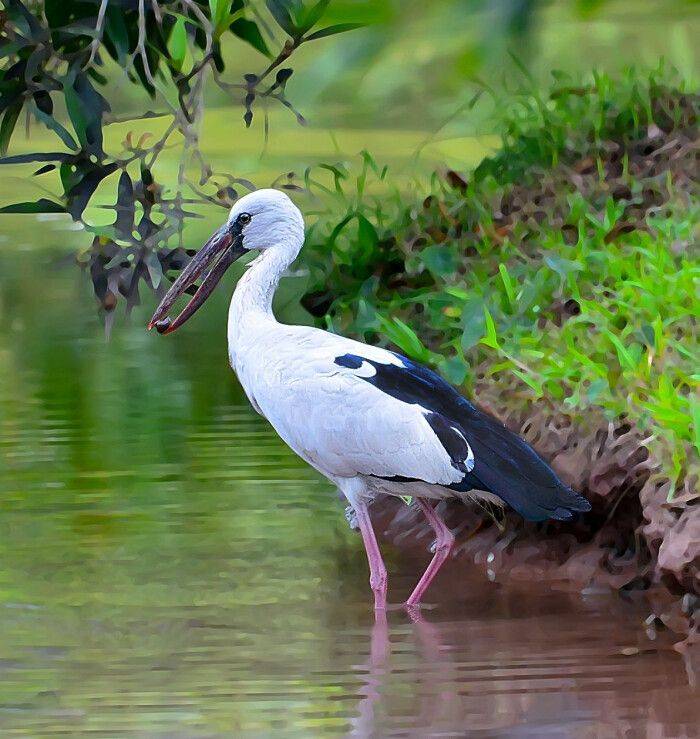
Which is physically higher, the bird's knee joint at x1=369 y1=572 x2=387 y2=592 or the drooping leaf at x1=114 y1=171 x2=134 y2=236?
the drooping leaf at x1=114 y1=171 x2=134 y2=236

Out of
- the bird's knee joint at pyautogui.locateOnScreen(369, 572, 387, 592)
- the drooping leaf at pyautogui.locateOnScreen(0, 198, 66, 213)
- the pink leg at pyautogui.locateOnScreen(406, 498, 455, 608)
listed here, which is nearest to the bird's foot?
the pink leg at pyautogui.locateOnScreen(406, 498, 455, 608)

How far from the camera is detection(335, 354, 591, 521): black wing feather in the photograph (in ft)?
16.4

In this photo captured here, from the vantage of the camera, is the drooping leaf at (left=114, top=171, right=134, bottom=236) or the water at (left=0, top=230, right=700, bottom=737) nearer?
the water at (left=0, top=230, right=700, bottom=737)

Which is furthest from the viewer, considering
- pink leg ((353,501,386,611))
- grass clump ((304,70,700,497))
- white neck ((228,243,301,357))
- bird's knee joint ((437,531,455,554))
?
white neck ((228,243,301,357))

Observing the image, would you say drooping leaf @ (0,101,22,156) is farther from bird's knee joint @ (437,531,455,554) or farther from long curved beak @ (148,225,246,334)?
bird's knee joint @ (437,531,455,554)

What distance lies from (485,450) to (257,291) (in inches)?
52.7

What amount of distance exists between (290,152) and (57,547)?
1763cm

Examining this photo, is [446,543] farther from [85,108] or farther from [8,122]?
[8,122]

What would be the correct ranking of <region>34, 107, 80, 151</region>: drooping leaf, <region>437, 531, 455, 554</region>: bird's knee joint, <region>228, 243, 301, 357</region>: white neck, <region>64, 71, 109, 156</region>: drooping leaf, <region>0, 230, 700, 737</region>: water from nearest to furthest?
<region>0, 230, 700, 737</region>: water
<region>437, 531, 455, 554</region>: bird's knee joint
<region>228, 243, 301, 357</region>: white neck
<region>34, 107, 80, 151</region>: drooping leaf
<region>64, 71, 109, 156</region>: drooping leaf

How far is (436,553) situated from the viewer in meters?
5.51

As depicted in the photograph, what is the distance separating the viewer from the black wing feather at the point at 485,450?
5.00 meters

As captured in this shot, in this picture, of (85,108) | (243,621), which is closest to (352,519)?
(243,621)

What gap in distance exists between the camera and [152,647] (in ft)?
15.6

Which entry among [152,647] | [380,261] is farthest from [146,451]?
[152,647]
